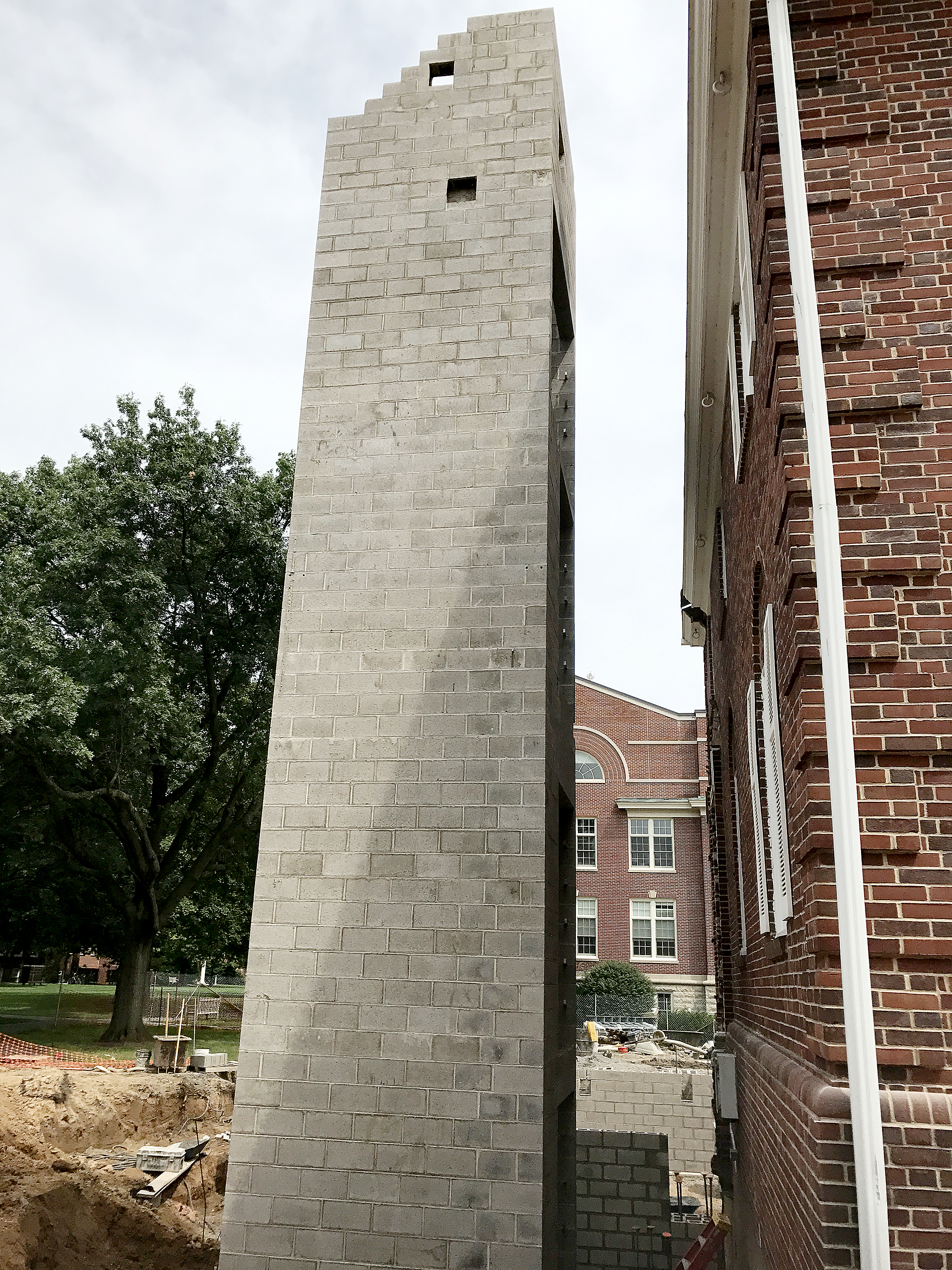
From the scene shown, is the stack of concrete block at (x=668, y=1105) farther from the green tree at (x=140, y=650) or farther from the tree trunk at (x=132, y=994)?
the tree trunk at (x=132, y=994)

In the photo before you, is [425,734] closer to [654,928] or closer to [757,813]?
[757,813]

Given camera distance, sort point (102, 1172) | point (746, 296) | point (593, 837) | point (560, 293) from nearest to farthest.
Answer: point (746, 296)
point (560, 293)
point (102, 1172)
point (593, 837)

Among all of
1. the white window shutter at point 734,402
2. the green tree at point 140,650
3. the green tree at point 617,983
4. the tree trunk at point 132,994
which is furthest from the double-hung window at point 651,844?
the white window shutter at point 734,402

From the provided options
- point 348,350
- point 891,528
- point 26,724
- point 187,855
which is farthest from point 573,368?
point 187,855

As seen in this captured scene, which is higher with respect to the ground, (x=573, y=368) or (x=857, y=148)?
(x=573, y=368)

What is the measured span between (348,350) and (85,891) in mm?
24670

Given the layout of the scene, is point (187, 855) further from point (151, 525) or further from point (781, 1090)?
point (781, 1090)

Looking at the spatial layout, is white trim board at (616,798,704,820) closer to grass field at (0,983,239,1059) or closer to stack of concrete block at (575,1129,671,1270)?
grass field at (0,983,239,1059)

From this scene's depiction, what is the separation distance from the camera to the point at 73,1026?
99.7 feet

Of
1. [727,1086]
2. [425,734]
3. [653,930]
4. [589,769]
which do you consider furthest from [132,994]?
[589,769]

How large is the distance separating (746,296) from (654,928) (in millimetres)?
37318

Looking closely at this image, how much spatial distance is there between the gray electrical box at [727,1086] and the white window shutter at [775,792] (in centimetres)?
492

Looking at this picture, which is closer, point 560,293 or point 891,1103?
point 891,1103

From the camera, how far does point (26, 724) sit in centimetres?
2036
